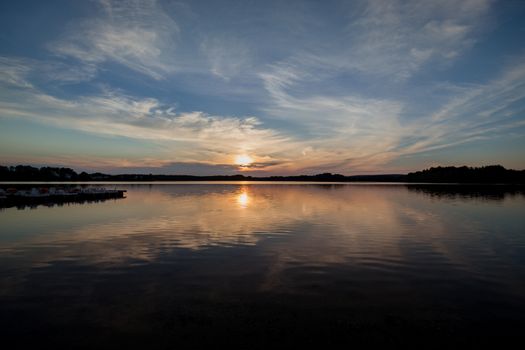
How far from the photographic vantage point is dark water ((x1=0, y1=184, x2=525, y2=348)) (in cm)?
865

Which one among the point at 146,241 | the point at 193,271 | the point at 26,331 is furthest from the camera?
the point at 146,241

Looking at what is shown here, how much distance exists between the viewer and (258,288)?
12266 millimetres

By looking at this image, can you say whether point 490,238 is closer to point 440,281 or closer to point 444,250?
point 444,250

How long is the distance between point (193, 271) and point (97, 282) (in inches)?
157

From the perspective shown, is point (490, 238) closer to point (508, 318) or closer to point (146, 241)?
point (508, 318)

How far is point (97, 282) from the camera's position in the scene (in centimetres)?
1288

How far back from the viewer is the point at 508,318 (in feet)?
31.6

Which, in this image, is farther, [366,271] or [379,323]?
[366,271]

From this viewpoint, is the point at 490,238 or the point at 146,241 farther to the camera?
the point at 490,238

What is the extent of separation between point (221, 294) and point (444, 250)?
1528 centimetres

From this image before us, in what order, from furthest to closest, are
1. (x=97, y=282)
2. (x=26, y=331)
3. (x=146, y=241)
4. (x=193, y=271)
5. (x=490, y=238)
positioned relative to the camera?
(x=490, y=238) < (x=146, y=241) < (x=193, y=271) < (x=97, y=282) < (x=26, y=331)

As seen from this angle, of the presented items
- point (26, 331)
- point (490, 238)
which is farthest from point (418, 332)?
point (490, 238)

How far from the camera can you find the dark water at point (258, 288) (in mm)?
8648

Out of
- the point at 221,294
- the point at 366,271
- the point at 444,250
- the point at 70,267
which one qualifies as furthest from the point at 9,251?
the point at 444,250
